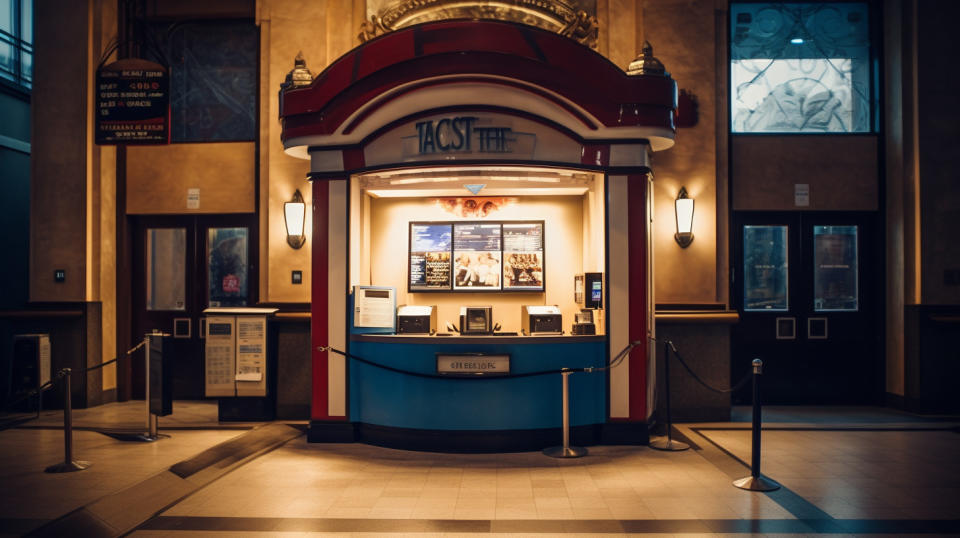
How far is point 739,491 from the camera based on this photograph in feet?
18.2

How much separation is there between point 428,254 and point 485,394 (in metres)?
2.01

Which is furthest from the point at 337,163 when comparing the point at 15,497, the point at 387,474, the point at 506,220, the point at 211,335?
the point at 15,497

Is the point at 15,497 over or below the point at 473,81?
below

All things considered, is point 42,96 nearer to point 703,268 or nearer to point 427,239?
point 427,239

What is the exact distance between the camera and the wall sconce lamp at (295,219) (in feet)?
28.8

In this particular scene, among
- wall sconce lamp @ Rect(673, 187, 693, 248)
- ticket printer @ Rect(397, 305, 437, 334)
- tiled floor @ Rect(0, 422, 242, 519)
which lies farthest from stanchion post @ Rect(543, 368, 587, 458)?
tiled floor @ Rect(0, 422, 242, 519)

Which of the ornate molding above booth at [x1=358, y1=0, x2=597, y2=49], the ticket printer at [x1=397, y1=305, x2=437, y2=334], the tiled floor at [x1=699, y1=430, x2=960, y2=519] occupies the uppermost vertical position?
the ornate molding above booth at [x1=358, y1=0, x2=597, y2=49]

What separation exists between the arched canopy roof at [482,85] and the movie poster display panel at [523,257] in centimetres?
141

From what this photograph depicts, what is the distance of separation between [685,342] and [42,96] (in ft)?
29.2

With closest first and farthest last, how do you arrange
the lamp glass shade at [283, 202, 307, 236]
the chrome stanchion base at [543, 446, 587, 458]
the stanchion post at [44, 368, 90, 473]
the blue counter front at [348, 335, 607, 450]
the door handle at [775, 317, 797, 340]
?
the stanchion post at [44, 368, 90, 473]
the chrome stanchion base at [543, 446, 587, 458]
the blue counter front at [348, 335, 607, 450]
the lamp glass shade at [283, 202, 307, 236]
the door handle at [775, 317, 797, 340]

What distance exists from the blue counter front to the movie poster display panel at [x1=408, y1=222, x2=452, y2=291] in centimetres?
120

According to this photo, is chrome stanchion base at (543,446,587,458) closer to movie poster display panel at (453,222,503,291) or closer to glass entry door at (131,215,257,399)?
movie poster display panel at (453,222,503,291)

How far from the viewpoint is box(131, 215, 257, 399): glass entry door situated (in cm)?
967

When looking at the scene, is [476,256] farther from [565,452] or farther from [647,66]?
[647,66]
